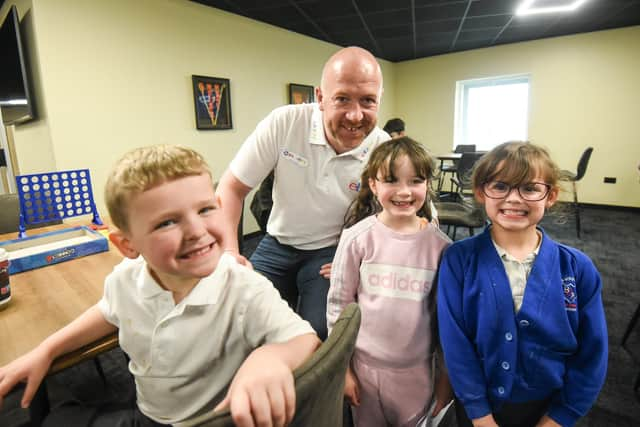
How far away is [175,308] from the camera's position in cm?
74

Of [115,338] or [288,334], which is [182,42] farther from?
[288,334]

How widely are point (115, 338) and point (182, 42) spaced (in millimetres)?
3391

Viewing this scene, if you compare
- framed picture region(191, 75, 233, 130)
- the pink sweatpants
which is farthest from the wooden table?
framed picture region(191, 75, 233, 130)

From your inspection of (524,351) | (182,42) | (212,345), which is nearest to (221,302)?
(212,345)

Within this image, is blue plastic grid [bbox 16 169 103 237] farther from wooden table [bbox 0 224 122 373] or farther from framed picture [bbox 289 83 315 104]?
framed picture [bbox 289 83 315 104]

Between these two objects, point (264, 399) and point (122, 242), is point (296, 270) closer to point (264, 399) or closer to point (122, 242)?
point (122, 242)

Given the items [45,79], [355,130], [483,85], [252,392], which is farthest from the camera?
[483,85]

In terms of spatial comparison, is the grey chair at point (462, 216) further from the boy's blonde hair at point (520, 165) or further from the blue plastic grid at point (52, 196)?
the blue plastic grid at point (52, 196)

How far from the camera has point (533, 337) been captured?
3.06 feet

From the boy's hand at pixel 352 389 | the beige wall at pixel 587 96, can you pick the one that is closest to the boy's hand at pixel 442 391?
the boy's hand at pixel 352 389

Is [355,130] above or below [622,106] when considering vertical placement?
below

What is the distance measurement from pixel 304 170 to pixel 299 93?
365cm

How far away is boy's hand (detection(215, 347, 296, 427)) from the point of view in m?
0.42

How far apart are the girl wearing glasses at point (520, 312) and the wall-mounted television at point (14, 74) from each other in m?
3.46
